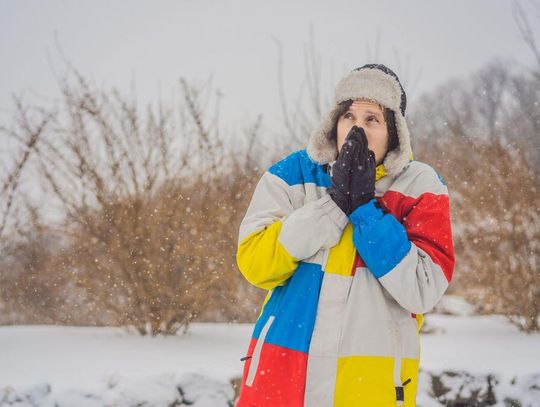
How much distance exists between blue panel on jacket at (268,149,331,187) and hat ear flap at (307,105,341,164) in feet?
0.09

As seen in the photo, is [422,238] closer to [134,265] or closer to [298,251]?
[298,251]

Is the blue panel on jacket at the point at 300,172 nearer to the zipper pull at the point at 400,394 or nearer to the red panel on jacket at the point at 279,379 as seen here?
the red panel on jacket at the point at 279,379

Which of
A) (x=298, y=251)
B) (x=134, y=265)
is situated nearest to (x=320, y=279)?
(x=298, y=251)

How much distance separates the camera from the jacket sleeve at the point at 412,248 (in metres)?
1.33

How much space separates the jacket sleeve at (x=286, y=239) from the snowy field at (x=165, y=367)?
237cm

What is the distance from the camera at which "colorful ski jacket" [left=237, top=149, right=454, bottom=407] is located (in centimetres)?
132

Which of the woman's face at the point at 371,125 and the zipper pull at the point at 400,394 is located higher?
the woman's face at the point at 371,125

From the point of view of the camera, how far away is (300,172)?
1614mm

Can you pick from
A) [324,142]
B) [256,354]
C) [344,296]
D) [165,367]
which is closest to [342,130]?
[324,142]

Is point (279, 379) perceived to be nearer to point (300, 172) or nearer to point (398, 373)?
point (398, 373)

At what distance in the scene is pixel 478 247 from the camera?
5.17 meters

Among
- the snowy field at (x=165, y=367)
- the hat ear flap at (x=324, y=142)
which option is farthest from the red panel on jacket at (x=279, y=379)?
the snowy field at (x=165, y=367)

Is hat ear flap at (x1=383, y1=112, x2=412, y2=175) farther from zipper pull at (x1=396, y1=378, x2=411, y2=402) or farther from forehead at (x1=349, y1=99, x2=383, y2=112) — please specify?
zipper pull at (x1=396, y1=378, x2=411, y2=402)

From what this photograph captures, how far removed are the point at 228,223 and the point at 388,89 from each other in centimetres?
330
